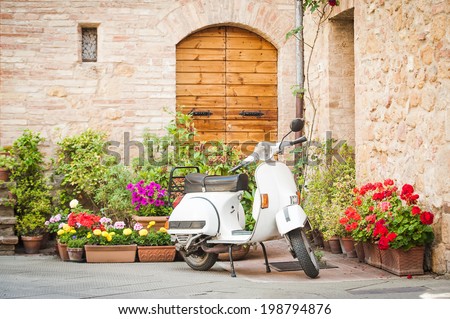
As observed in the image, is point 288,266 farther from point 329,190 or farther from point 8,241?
point 8,241

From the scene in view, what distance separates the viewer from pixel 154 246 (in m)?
6.89

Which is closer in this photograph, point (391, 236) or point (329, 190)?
point (391, 236)

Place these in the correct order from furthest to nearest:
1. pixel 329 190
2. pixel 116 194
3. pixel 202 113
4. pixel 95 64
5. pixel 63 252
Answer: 1. pixel 202 113
2. pixel 95 64
3. pixel 116 194
4. pixel 329 190
5. pixel 63 252

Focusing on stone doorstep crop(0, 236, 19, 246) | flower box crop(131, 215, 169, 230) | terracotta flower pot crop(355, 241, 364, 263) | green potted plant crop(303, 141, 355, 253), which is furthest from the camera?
stone doorstep crop(0, 236, 19, 246)

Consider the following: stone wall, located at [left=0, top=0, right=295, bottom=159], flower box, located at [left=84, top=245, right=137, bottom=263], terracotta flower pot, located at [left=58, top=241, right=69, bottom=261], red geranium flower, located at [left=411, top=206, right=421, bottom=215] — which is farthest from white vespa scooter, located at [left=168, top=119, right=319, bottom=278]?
stone wall, located at [left=0, top=0, right=295, bottom=159]

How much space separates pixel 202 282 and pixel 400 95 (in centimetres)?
235

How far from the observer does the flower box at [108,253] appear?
679 centimetres

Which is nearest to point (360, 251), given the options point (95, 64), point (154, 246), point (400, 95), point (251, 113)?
point (400, 95)

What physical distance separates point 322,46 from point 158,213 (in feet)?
8.50

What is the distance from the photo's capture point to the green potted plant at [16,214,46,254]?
7.83 m

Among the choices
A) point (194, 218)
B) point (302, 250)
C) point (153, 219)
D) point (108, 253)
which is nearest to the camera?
point (302, 250)

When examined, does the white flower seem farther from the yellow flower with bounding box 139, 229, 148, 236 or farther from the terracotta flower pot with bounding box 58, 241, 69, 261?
the yellow flower with bounding box 139, 229, 148, 236

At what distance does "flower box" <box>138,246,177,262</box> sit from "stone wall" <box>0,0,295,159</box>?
2.37 meters
